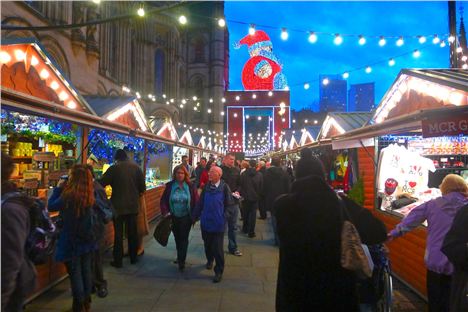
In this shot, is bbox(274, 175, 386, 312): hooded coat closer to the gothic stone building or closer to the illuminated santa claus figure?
the gothic stone building

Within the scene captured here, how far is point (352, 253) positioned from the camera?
7.34 feet

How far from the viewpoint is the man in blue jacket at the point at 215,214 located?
547cm

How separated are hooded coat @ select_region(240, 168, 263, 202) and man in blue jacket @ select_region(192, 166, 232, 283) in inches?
112

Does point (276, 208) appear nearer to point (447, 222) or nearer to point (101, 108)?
point (447, 222)

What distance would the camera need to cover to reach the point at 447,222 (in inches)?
138

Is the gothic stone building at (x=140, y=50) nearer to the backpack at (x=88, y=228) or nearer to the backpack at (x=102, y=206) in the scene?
the backpack at (x=102, y=206)

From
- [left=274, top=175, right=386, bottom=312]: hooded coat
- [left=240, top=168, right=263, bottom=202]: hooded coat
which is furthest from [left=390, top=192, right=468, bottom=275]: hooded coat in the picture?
[left=240, top=168, right=263, bottom=202]: hooded coat

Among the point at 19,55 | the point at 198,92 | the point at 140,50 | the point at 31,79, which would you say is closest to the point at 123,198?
the point at 31,79

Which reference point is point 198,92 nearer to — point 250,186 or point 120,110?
point 250,186

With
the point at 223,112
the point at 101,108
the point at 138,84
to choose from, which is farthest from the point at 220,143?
the point at 101,108

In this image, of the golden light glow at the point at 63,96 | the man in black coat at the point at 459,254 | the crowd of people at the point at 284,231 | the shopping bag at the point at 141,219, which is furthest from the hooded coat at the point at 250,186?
the man in black coat at the point at 459,254

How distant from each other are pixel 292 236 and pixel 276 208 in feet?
0.74

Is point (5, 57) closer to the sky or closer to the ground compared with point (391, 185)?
closer to the sky

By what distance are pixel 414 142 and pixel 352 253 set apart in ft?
17.7
